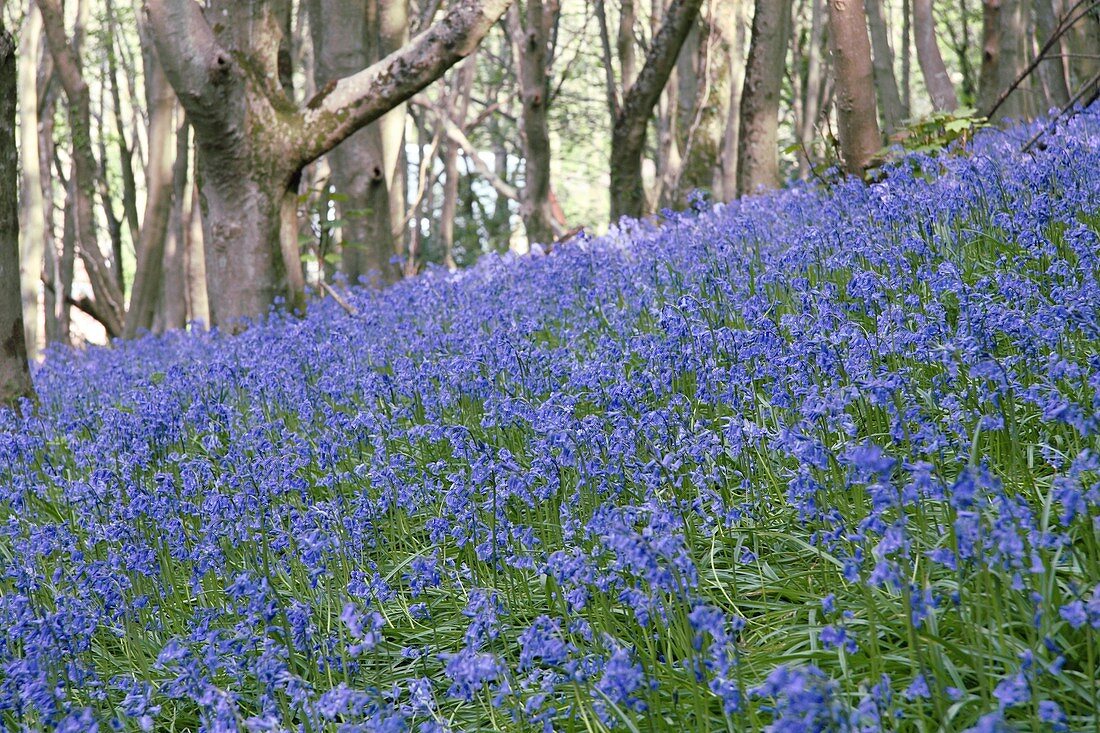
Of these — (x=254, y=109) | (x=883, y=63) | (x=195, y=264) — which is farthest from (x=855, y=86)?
(x=195, y=264)

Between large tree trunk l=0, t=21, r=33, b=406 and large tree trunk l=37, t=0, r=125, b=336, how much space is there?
731 cm

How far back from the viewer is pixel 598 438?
3.67 m

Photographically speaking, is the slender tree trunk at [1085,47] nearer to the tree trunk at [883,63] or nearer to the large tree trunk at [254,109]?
the tree trunk at [883,63]

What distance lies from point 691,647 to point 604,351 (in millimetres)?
2223

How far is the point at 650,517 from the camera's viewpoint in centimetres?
298

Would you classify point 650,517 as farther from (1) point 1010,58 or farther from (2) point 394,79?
(1) point 1010,58

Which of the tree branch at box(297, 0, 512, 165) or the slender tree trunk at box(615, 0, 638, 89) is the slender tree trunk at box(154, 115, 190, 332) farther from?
the tree branch at box(297, 0, 512, 165)

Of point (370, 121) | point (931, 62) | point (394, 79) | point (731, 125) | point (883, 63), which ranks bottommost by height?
point (370, 121)

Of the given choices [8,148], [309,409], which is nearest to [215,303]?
[8,148]

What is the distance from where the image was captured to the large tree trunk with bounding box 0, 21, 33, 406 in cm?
716

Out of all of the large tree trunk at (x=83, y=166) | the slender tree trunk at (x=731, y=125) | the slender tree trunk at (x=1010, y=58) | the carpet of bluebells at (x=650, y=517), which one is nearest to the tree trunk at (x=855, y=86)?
the carpet of bluebells at (x=650, y=517)

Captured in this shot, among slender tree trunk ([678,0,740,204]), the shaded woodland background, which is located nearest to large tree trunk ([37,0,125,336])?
the shaded woodland background

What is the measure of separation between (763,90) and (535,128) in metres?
3.99

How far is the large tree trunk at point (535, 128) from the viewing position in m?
13.9
